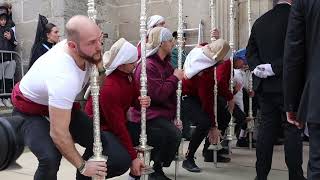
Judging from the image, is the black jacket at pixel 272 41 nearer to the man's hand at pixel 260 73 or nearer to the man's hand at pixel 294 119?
the man's hand at pixel 260 73

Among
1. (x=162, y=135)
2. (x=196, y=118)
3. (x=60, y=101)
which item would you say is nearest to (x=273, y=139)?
(x=162, y=135)

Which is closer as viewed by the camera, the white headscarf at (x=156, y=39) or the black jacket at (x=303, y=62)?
the black jacket at (x=303, y=62)

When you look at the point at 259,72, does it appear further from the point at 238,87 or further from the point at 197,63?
the point at 238,87

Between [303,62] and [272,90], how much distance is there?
994 mm

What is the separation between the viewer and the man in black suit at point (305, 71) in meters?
2.50

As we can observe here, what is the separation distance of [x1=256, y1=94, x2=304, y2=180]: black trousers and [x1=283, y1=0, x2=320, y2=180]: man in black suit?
0.79 m

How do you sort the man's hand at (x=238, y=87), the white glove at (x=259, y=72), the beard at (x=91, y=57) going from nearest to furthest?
1. the beard at (x=91, y=57)
2. the white glove at (x=259, y=72)
3. the man's hand at (x=238, y=87)

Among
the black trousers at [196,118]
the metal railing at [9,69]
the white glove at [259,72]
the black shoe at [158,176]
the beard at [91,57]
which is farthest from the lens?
the metal railing at [9,69]

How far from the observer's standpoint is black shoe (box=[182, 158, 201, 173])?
458 cm

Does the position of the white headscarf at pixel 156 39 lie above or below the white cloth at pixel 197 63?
above

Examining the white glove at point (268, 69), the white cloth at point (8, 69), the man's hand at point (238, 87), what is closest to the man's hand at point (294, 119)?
the white glove at point (268, 69)

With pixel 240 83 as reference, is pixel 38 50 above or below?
above

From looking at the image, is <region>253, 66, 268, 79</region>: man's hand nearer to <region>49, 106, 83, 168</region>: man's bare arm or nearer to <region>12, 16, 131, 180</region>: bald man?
<region>12, 16, 131, 180</region>: bald man

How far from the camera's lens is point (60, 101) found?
8.83 feet
